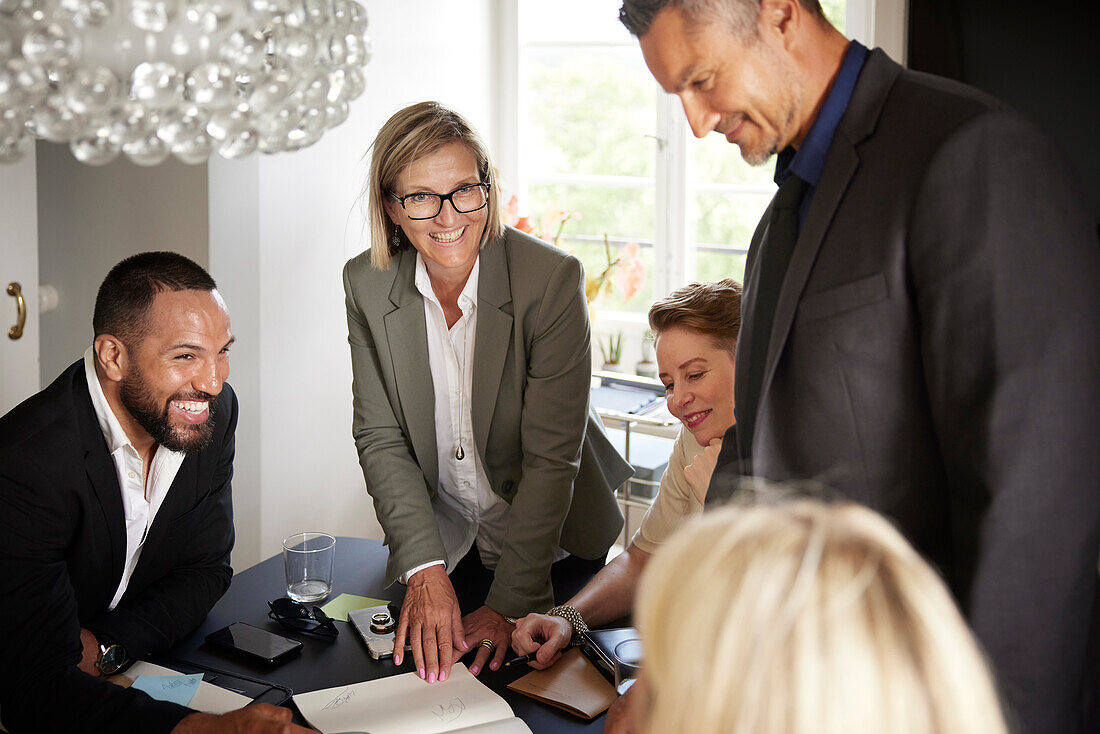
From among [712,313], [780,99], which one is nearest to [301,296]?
[712,313]

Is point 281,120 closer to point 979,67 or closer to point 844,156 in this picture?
point 844,156

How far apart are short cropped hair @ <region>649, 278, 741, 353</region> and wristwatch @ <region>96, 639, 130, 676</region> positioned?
115 centimetres

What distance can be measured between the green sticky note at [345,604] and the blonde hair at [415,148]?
2.32ft

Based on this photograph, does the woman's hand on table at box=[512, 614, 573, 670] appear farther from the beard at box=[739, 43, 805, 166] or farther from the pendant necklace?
the beard at box=[739, 43, 805, 166]

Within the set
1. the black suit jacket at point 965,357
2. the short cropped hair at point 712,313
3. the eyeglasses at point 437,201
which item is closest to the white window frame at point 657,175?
the short cropped hair at point 712,313

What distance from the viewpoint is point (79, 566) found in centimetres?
172

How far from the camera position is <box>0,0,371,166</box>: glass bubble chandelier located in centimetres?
96

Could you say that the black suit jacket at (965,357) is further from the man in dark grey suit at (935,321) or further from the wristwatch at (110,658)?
the wristwatch at (110,658)

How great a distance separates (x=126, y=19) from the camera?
955 millimetres

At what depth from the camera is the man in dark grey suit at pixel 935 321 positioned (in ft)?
3.08

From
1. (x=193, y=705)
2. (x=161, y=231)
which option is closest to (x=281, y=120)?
(x=193, y=705)

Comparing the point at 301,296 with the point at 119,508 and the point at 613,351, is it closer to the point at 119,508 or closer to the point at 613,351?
the point at 613,351

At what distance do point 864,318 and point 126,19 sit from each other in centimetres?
80

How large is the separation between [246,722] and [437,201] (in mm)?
990
